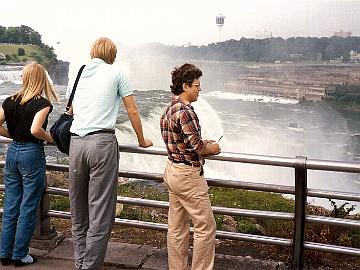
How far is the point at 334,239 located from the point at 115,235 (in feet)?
5.51

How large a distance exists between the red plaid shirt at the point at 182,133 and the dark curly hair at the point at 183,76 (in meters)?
0.05

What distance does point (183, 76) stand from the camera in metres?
2.90

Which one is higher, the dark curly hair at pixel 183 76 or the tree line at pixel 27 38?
the tree line at pixel 27 38

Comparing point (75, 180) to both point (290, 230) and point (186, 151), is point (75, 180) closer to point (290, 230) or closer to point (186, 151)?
point (186, 151)

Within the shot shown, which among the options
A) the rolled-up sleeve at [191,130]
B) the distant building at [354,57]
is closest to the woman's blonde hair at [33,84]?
the rolled-up sleeve at [191,130]

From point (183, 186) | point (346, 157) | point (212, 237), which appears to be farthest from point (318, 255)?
point (346, 157)

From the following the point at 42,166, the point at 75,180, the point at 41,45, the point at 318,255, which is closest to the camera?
the point at 75,180

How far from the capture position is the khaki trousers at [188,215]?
115 inches

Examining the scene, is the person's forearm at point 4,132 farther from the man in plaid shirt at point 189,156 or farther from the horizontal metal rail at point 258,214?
the man in plaid shirt at point 189,156

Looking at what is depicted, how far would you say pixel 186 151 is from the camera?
114 inches

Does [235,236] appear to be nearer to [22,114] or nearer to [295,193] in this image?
[295,193]

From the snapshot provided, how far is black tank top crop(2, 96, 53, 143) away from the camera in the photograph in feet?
10.6

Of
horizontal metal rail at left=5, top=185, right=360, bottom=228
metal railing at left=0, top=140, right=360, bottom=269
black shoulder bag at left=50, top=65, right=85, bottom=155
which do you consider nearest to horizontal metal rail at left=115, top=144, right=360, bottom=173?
metal railing at left=0, top=140, right=360, bottom=269

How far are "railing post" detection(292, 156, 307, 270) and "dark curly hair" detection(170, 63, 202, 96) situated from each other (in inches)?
30.4
